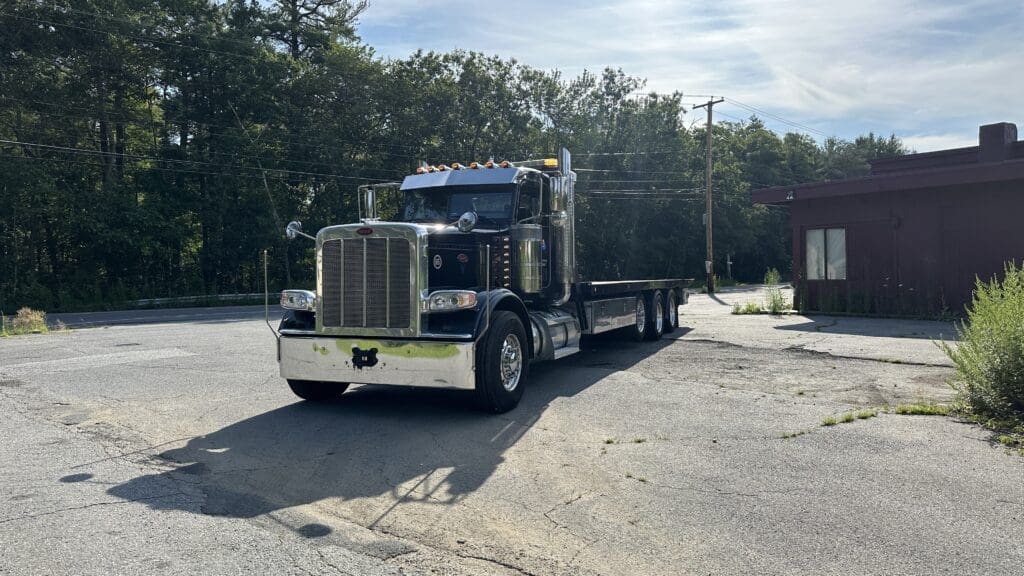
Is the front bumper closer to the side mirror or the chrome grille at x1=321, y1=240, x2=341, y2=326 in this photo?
the chrome grille at x1=321, y1=240, x2=341, y2=326

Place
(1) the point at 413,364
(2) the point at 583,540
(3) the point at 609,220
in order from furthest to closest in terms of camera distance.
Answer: (3) the point at 609,220 < (1) the point at 413,364 < (2) the point at 583,540

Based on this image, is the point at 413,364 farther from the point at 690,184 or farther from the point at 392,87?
the point at 690,184

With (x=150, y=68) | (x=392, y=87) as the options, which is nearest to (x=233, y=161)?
(x=150, y=68)

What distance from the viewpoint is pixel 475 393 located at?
24.4 feet

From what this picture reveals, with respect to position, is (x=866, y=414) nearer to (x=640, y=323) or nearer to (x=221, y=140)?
(x=640, y=323)

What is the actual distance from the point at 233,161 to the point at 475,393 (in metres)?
31.6

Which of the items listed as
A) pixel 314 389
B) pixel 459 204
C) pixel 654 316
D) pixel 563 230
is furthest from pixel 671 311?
pixel 314 389

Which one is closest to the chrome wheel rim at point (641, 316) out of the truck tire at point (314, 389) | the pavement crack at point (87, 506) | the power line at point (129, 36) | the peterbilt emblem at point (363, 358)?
the truck tire at point (314, 389)

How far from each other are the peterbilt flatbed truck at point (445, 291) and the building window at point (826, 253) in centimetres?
1299

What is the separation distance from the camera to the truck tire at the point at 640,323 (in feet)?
43.9

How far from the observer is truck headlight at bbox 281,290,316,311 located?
7895mm

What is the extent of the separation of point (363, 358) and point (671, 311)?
364 inches

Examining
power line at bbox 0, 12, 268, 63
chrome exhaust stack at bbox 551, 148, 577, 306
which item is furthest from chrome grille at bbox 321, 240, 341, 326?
power line at bbox 0, 12, 268, 63

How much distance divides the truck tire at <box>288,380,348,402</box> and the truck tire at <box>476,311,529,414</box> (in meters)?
1.91
